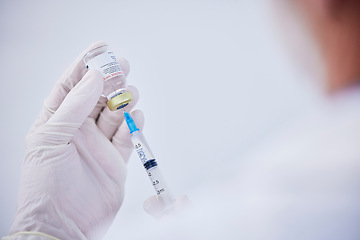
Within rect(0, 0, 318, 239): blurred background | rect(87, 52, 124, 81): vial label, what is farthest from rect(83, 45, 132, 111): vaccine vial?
rect(0, 0, 318, 239): blurred background

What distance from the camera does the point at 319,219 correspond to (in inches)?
57.2

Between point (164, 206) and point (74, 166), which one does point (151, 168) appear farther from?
point (74, 166)

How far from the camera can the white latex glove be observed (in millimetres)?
1416

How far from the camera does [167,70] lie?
2012 millimetres

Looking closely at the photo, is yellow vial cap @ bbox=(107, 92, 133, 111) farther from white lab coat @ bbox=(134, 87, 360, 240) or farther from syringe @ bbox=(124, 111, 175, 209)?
white lab coat @ bbox=(134, 87, 360, 240)

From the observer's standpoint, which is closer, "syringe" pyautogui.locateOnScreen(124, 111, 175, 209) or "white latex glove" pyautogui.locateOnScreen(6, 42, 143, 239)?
"white latex glove" pyautogui.locateOnScreen(6, 42, 143, 239)

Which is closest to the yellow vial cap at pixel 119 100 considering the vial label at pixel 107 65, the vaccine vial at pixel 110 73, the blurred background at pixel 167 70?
the vaccine vial at pixel 110 73

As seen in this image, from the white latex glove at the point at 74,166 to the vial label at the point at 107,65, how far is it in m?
0.06

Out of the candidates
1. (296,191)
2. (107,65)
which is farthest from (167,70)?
(296,191)

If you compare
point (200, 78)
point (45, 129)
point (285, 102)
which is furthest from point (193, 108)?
point (45, 129)

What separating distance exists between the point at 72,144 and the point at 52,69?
676 mm

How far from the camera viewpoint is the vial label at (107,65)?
152 cm

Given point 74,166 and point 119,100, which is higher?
point 119,100

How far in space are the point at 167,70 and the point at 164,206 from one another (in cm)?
90
